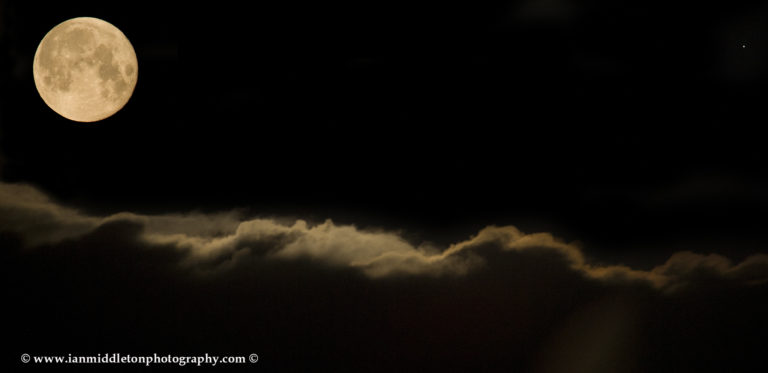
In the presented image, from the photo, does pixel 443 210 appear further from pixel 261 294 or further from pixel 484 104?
pixel 261 294

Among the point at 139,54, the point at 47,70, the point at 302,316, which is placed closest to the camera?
the point at 47,70

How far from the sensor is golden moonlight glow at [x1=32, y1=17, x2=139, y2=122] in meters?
2.97

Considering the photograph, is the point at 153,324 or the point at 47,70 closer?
the point at 47,70

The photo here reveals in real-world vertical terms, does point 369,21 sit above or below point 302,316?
above

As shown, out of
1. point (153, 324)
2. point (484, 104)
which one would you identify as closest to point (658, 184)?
point (484, 104)

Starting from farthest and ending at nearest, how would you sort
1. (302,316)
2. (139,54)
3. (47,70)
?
(302,316), (139,54), (47,70)

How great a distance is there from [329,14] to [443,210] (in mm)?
1645

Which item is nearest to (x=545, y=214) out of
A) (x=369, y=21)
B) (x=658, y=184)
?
(x=658, y=184)

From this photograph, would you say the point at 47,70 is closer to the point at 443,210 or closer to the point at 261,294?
the point at 261,294

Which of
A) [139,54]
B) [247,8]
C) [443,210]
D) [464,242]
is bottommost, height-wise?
[464,242]

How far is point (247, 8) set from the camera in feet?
11.7

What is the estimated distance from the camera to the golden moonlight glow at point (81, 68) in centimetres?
297

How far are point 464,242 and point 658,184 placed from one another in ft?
5.24

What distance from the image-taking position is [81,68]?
9.73 ft
